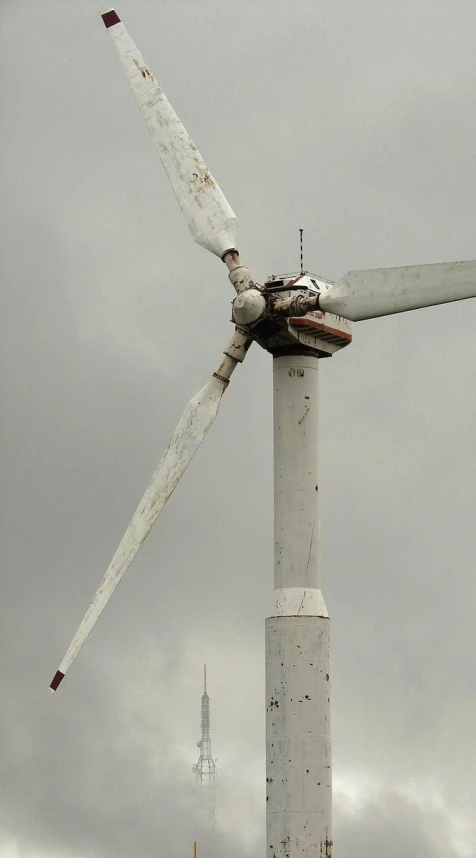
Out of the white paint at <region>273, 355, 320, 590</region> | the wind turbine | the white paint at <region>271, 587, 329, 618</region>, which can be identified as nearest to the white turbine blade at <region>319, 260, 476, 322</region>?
the wind turbine

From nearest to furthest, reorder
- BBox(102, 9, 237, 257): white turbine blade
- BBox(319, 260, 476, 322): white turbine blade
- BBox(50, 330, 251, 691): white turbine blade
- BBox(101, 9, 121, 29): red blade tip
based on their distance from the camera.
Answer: BBox(319, 260, 476, 322): white turbine blade
BBox(50, 330, 251, 691): white turbine blade
BBox(102, 9, 237, 257): white turbine blade
BBox(101, 9, 121, 29): red blade tip

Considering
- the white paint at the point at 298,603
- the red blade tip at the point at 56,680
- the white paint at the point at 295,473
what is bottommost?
the red blade tip at the point at 56,680

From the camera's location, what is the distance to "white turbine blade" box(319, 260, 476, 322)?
79125mm

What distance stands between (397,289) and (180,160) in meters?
16.9

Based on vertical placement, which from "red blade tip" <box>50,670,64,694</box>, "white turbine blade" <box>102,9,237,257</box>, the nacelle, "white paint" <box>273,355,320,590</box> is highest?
"white turbine blade" <box>102,9,237,257</box>

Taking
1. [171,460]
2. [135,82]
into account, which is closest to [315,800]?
[171,460]

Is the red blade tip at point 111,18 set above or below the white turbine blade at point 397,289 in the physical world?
above

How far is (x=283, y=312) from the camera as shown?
87438 millimetres

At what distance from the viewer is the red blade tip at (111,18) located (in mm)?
98062

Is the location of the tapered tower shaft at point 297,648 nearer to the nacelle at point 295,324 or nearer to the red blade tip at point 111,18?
the nacelle at point 295,324

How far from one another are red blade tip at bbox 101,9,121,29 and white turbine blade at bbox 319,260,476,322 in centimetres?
2188

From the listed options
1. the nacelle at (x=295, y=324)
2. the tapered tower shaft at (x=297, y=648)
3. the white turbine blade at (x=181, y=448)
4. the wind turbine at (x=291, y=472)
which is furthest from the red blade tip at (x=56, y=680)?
the nacelle at (x=295, y=324)

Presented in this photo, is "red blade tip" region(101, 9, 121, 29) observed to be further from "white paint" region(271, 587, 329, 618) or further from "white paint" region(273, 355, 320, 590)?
"white paint" region(271, 587, 329, 618)

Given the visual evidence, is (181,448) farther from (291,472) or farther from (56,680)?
(56,680)
